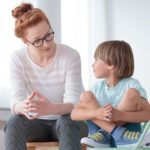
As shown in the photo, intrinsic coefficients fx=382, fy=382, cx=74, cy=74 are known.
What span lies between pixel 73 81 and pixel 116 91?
0.19 meters

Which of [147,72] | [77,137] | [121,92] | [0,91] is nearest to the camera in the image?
[77,137]

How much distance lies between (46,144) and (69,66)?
0.33 m

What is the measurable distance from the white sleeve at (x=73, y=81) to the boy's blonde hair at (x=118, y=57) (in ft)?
0.44

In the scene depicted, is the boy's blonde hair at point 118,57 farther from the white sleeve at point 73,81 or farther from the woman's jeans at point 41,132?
the woman's jeans at point 41,132

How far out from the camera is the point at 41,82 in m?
1.56

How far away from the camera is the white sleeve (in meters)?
1.53

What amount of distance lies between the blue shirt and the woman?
11 centimetres

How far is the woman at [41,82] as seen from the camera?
1404mm

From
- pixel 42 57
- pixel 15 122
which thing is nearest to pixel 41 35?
pixel 42 57

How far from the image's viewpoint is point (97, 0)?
2.44m

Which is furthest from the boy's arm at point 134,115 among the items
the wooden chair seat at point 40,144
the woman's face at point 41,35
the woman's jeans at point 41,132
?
the woman's face at point 41,35

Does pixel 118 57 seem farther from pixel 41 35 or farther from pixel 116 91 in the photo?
pixel 41 35

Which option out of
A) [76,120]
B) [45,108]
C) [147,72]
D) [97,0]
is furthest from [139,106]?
[97,0]

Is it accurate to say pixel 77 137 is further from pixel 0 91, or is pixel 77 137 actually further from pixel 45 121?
pixel 0 91
